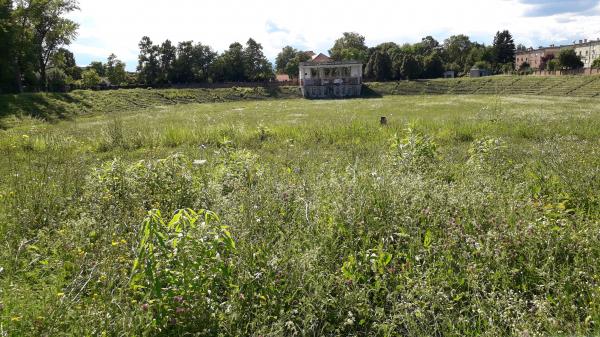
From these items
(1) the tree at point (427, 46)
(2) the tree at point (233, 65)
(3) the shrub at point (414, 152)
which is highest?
(1) the tree at point (427, 46)

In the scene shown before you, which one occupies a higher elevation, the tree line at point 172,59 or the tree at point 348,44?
the tree at point 348,44

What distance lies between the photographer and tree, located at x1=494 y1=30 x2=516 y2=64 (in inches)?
4186

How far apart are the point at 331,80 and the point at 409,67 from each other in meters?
20.2

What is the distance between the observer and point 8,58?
46.0m

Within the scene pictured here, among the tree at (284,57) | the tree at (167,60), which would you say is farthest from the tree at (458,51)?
the tree at (167,60)

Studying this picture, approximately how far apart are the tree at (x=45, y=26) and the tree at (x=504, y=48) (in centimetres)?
9798

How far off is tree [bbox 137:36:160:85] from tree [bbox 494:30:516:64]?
8543 cm

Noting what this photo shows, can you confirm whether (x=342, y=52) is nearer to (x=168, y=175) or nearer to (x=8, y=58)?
(x=8, y=58)

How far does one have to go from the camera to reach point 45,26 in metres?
53.9

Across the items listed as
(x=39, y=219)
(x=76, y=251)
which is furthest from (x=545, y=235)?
(x=39, y=219)

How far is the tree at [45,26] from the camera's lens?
49.3m

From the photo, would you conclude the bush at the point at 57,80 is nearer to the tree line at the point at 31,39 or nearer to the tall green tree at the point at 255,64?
the tree line at the point at 31,39

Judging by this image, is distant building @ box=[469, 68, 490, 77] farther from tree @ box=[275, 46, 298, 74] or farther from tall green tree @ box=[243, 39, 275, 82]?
tree @ box=[275, 46, 298, 74]

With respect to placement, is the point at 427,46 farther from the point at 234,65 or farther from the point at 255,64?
the point at 234,65
